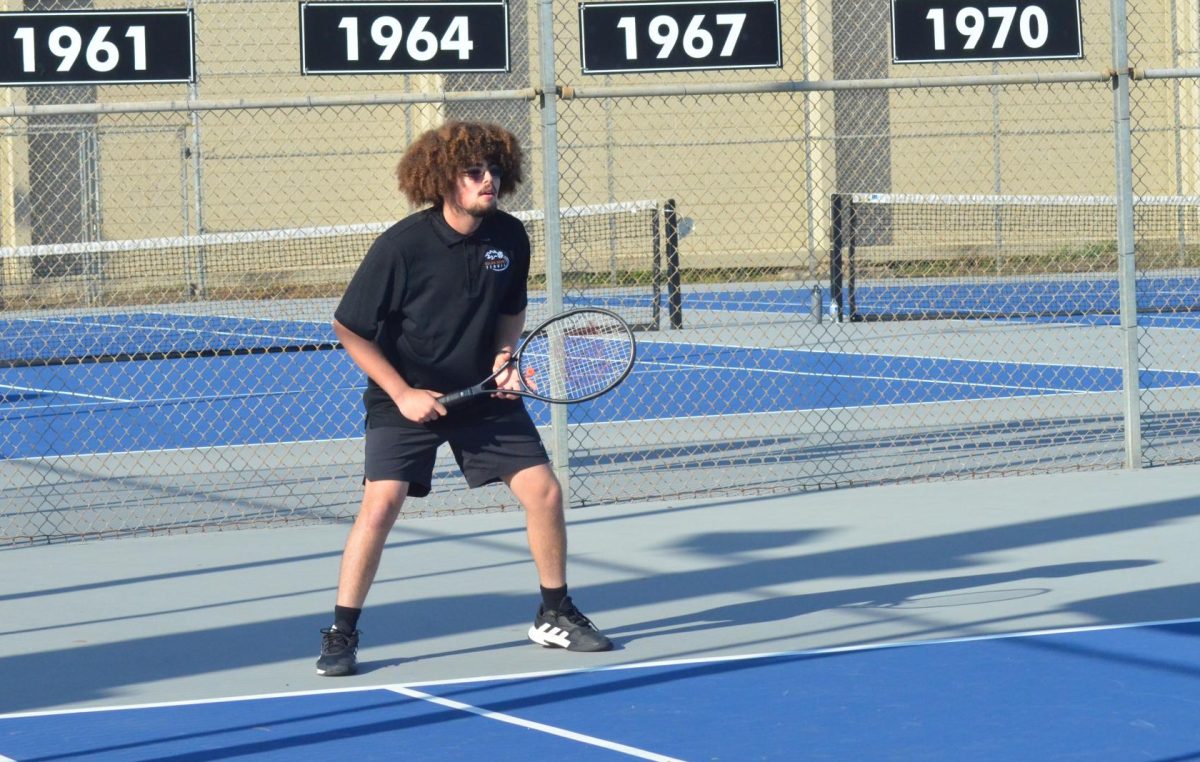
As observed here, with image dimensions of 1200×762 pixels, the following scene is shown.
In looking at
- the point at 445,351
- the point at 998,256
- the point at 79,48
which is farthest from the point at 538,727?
the point at 998,256

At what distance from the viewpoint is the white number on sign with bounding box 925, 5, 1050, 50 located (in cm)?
894

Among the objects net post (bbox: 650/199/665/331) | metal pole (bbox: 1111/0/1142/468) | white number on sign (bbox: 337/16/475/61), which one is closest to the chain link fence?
metal pole (bbox: 1111/0/1142/468)

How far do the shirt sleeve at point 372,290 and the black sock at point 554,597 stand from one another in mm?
992

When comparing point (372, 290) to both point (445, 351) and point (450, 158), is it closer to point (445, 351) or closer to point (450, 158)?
point (445, 351)

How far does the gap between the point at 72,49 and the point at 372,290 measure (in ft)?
10.6

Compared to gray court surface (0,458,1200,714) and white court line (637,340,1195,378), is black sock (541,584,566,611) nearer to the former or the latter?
gray court surface (0,458,1200,714)

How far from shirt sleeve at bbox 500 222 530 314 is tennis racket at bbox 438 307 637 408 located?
12 centimetres

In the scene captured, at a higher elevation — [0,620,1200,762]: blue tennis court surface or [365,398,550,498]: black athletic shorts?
[365,398,550,498]: black athletic shorts

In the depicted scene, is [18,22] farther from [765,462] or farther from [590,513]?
[765,462]

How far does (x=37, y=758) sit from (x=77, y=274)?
2065 cm

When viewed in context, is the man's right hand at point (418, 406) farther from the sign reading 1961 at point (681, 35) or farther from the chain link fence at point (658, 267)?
the sign reading 1961 at point (681, 35)

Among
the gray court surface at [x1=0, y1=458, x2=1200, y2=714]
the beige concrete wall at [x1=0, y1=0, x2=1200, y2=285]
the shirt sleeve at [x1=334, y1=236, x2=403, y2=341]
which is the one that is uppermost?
the beige concrete wall at [x1=0, y1=0, x2=1200, y2=285]

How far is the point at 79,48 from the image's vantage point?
314 inches

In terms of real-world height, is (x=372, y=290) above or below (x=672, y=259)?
below
